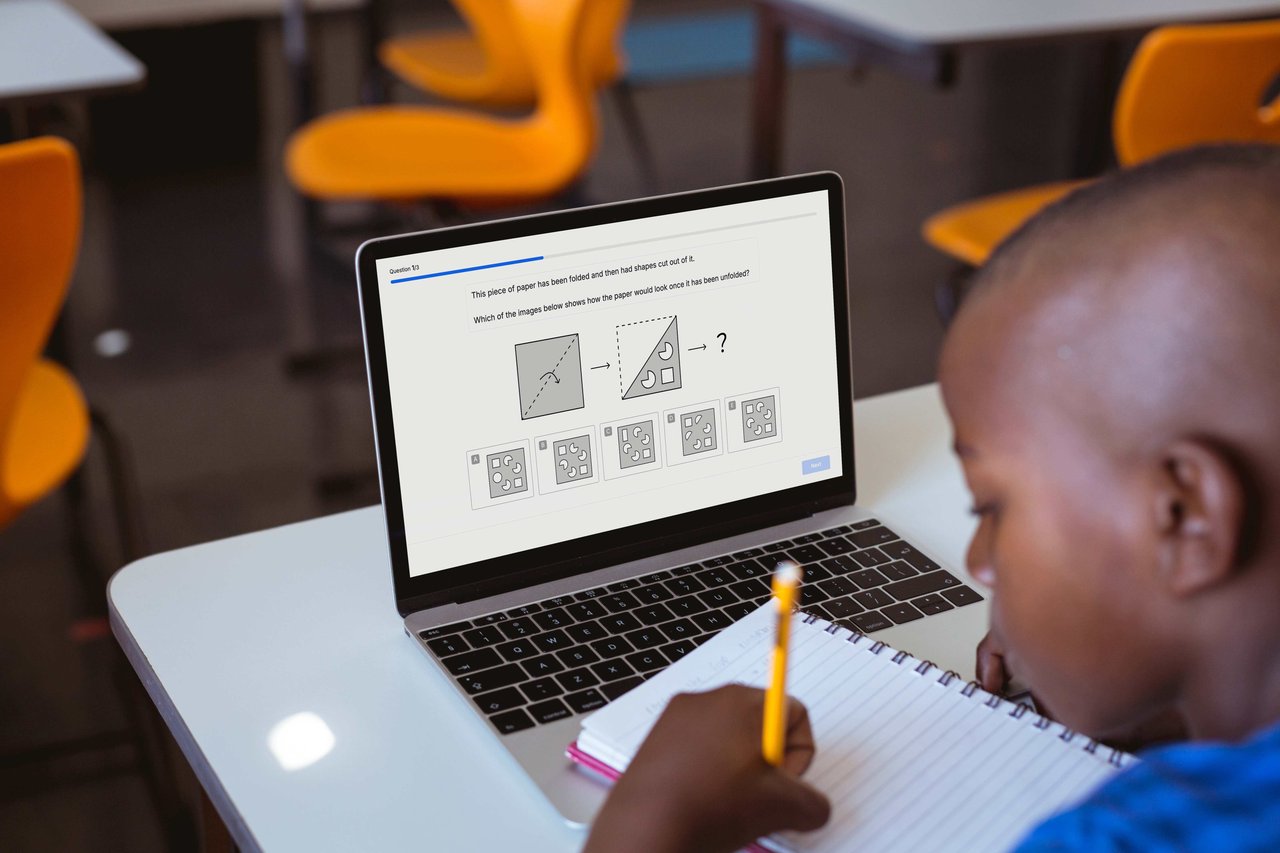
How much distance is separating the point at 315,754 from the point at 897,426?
0.67 m

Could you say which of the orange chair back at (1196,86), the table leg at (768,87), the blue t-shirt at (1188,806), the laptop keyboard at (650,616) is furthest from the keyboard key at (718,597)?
the table leg at (768,87)

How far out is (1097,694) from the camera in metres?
0.74

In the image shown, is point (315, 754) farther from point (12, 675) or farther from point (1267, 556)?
point (12, 675)

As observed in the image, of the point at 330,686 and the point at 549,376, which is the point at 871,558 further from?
the point at 330,686


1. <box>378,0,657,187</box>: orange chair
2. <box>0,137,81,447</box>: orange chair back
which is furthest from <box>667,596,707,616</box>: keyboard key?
<box>378,0,657,187</box>: orange chair

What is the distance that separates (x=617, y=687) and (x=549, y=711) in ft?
0.16

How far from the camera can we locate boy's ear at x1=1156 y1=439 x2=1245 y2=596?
0.62 m

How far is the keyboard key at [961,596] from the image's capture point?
1.10m

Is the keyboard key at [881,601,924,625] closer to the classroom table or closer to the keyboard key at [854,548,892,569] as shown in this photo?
the keyboard key at [854,548,892,569]

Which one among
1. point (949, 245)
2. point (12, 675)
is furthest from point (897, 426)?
point (12, 675)

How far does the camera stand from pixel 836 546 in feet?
3.80

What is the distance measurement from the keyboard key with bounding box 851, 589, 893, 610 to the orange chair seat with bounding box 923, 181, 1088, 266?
147 centimetres

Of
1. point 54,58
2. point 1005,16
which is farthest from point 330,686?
point 1005,16

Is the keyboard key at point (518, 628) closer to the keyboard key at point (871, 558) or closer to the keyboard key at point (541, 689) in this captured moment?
the keyboard key at point (541, 689)
